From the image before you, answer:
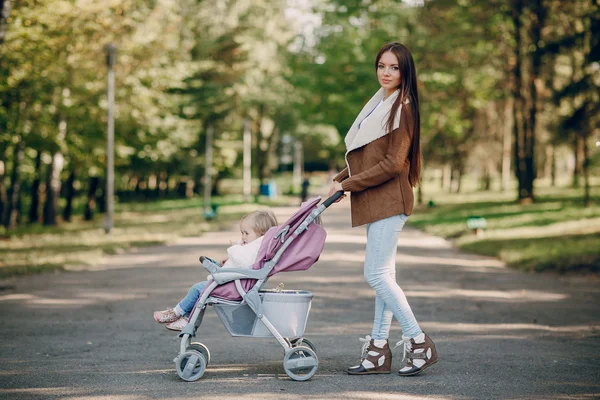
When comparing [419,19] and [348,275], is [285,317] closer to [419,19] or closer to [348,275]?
[348,275]

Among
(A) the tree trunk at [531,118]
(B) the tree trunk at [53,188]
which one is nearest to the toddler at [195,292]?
(B) the tree trunk at [53,188]

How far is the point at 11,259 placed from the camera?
14.4 meters

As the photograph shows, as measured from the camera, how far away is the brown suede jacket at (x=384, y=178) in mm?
5309

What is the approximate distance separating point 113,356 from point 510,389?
9.48ft

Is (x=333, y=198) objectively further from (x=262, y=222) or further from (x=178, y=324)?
(x=178, y=324)

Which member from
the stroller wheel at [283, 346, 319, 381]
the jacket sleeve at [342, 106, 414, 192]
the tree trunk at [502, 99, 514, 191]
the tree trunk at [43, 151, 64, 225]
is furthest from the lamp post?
the tree trunk at [502, 99, 514, 191]

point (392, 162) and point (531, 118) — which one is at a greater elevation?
point (531, 118)

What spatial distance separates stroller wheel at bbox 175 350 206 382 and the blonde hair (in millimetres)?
922

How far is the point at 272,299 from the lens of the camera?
5266mm

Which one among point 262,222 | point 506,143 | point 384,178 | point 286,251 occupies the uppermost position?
point 506,143

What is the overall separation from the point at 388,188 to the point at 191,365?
1.72m

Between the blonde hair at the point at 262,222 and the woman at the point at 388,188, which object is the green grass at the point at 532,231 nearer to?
the woman at the point at 388,188

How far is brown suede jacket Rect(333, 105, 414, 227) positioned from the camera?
5.31 metres

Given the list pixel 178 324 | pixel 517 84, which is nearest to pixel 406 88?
pixel 178 324
